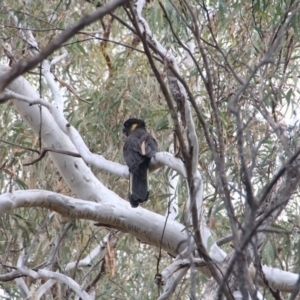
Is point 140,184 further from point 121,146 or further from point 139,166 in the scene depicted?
point 121,146

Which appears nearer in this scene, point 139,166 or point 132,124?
point 139,166

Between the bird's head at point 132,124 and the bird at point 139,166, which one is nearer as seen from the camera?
the bird at point 139,166

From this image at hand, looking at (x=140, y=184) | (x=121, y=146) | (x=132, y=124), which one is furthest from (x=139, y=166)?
(x=121, y=146)

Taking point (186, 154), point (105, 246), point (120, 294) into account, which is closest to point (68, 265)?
point (105, 246)

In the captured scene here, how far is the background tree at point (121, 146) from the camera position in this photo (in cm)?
355

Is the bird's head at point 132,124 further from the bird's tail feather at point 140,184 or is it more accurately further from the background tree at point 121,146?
the bird's tail feather at point 140,184

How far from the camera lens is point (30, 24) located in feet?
15.6

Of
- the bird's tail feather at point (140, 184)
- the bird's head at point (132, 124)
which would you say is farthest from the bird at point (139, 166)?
the bird's head at point (132, 124)

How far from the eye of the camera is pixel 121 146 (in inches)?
202

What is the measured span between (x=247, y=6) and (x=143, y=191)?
1444mm

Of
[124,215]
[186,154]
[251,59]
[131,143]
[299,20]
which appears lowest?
[186,154]

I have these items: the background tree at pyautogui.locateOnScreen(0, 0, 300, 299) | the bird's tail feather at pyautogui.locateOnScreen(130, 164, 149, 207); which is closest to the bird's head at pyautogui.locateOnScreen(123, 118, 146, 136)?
the background tree at pyautogui.locateOnScreen(0, 0, 300, 299)

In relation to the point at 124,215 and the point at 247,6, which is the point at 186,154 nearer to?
the point at 124,215

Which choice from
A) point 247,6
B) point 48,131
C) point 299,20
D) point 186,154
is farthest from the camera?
point 247,6
